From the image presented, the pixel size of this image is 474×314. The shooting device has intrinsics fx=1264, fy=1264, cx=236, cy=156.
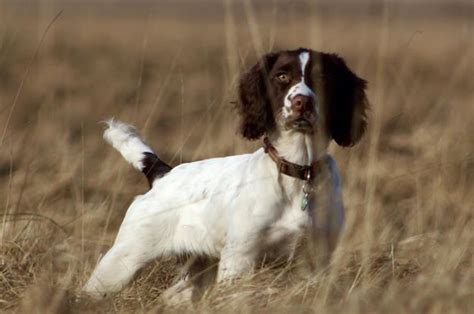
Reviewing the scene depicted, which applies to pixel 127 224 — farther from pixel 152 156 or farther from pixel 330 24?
pixel 330 24

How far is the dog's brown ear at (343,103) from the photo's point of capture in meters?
5.60

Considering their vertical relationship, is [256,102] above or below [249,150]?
above

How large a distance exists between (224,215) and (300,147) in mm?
448

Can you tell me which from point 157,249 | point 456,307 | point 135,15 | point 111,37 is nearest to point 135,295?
point 157,249

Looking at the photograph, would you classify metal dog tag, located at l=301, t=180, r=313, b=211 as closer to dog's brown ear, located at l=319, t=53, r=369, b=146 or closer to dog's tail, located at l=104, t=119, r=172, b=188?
dog's brown ear, located at l=319, t=53, r=369, b=146

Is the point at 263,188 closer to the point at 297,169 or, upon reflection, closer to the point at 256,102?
the point at 297,169

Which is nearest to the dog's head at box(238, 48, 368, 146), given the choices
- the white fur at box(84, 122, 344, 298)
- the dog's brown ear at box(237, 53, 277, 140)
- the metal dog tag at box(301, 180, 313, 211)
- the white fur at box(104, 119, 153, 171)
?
the dog's brown ear at box(237, 53, 277, 140)

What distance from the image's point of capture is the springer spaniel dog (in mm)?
5344

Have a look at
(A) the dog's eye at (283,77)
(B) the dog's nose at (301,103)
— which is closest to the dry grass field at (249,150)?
(A) the dog's eye at (283,77)

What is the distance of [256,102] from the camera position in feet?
18.6

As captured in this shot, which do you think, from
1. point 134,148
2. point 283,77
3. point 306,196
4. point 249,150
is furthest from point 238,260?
point 249,150

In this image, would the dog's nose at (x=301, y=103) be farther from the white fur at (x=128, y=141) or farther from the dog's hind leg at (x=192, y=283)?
the white fur at (x=128, y=141)

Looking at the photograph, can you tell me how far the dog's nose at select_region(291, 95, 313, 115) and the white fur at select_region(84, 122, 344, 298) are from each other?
263 millimetres

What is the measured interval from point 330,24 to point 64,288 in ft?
35.1
